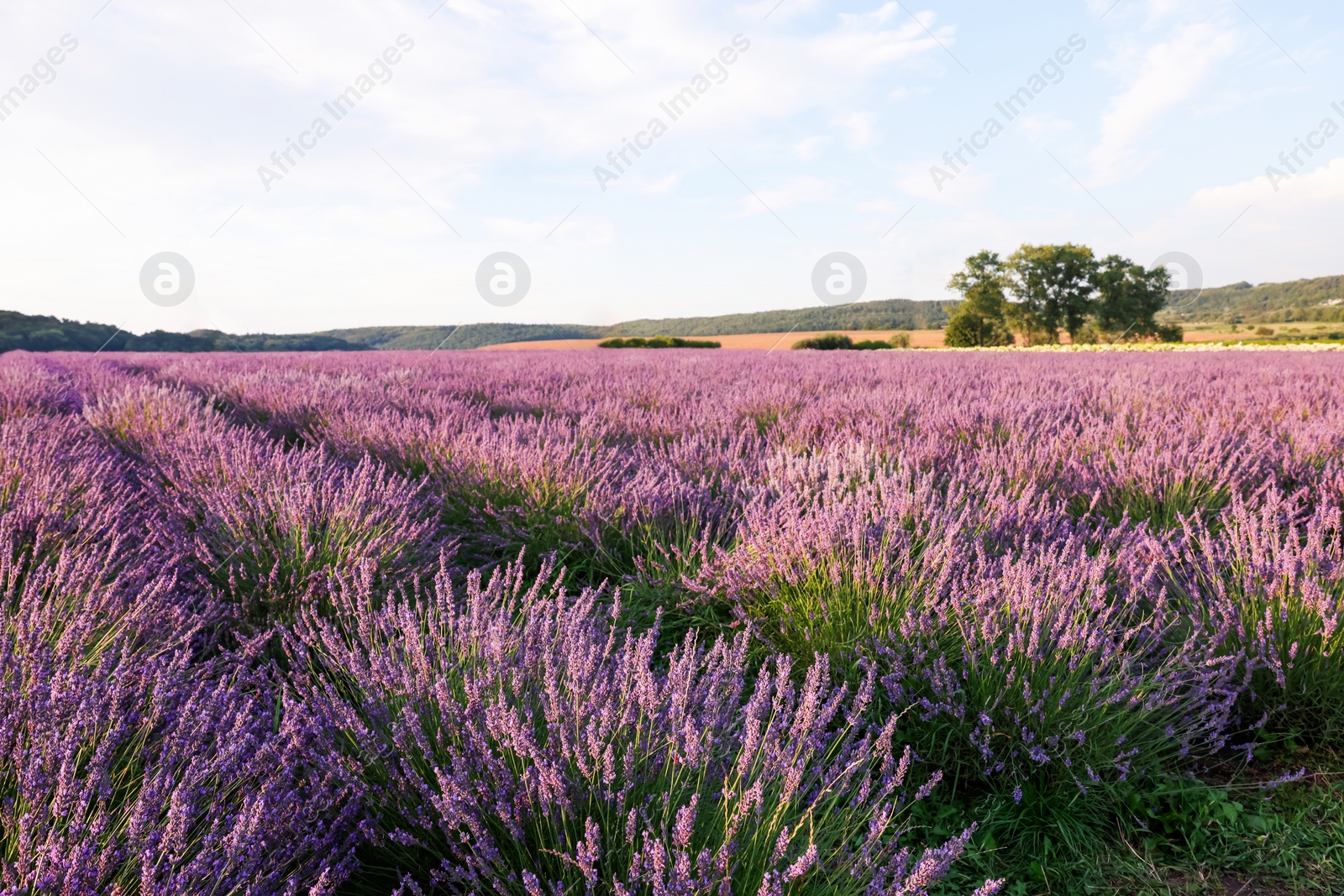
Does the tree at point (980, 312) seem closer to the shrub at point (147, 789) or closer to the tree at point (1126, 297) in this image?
the tree at point (1126, 297)

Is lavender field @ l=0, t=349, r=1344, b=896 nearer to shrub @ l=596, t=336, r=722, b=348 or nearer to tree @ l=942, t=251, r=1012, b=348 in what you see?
shrub @ l=596, t=336, r=722, b=348

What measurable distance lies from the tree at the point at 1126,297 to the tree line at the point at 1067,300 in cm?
6

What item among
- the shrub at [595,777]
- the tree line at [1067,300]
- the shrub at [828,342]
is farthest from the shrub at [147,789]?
the tree line at [1067,300]

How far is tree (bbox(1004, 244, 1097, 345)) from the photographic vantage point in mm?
48094

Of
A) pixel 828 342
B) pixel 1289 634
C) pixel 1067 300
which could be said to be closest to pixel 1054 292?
pixel 1067 300

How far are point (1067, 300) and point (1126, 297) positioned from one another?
12.6 ft

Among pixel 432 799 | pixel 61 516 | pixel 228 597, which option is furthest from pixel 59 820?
pixel 61 516

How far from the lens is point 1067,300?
4828 centimetres

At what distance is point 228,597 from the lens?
2.18m

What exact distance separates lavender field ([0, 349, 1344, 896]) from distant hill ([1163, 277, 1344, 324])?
67.3 metres

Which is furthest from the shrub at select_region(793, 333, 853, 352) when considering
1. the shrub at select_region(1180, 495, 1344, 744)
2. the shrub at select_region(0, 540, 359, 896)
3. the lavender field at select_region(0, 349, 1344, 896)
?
the shrub at select_region(0, 540, 359, 896)

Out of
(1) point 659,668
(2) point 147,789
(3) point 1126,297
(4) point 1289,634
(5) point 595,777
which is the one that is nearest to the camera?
(2) point 147,789

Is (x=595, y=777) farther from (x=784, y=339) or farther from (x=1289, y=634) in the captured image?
(x=784, y=339)

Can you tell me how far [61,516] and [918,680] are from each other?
287 cm
